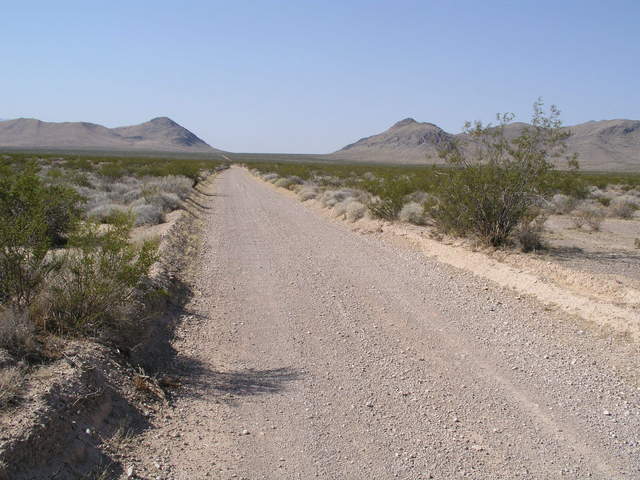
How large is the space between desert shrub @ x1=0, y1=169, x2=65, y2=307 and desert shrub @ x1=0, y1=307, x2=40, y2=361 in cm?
66

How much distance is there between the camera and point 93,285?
6445mm

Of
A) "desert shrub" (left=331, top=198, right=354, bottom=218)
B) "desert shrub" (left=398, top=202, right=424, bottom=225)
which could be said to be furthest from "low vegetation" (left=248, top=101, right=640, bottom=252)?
"desert shrub" (left=331, top=198, right=354, bottom=218)

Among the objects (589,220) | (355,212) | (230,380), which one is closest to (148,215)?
(355,212)

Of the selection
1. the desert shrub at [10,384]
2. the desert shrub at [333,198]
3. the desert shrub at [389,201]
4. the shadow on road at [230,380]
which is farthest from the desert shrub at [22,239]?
the desert shrub at [333,198]

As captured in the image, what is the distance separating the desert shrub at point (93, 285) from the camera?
6312 mm

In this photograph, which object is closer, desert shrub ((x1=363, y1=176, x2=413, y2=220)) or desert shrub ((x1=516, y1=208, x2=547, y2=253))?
desert shrub ((x1=516, y1=208, x2=547, y2=253))

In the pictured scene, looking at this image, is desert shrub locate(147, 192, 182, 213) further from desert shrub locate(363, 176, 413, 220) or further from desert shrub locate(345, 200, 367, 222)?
desert shrub locate(363, 176, 413, 220)

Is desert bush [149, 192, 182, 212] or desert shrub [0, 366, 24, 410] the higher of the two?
desert shrub [0, 366, 24, 410]

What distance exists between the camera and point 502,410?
18.5 ft

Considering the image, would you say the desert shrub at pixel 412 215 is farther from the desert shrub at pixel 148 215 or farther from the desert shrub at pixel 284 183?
the desert shrub at pixel 284 183

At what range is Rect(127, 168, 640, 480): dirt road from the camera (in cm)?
470

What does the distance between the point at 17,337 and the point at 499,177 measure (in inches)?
482

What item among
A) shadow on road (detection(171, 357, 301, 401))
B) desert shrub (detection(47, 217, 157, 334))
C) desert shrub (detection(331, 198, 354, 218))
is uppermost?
desert shrub (detection(47, 217, 157, 334))

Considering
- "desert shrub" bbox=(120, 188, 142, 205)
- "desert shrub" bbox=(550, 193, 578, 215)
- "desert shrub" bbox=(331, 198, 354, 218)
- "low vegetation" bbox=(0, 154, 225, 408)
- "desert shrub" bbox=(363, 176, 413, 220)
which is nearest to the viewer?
"low vegetation" bbox=(0, 154, 225, 408)
